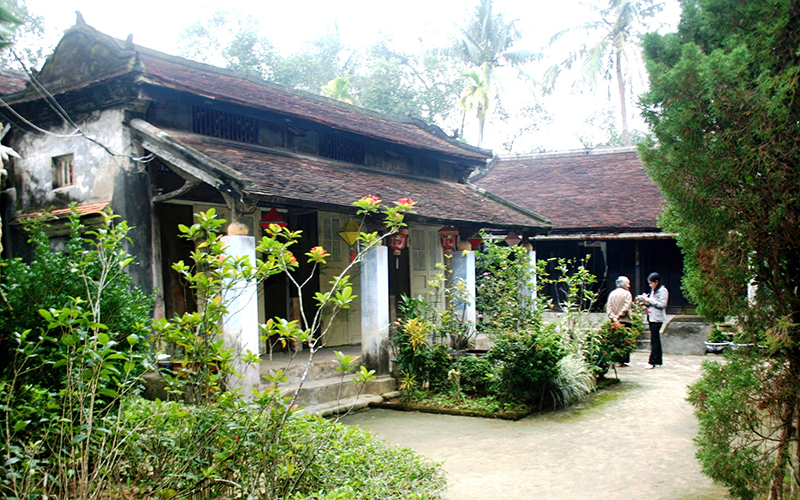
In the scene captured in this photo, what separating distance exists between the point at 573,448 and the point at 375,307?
353 cm

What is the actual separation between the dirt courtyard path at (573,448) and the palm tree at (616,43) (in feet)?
70.1

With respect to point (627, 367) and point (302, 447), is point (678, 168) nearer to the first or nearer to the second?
point (302, 447)

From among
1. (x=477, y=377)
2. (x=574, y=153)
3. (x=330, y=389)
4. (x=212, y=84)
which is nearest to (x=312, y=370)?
(x=330, y=389)

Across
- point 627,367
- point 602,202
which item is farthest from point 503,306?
point 602,202

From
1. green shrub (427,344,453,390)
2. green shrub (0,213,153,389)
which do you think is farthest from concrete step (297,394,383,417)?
green shrub (0,213,153,389)

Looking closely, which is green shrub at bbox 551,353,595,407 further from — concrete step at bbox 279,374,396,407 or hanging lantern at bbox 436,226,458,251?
hanging lantern at bbox 436,226,458,251

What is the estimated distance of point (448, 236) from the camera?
37.6 feet

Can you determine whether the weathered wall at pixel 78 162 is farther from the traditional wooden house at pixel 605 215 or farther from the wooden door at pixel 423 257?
the traditional wooden house at pixel 605 215

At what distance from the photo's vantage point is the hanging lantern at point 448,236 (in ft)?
37.4

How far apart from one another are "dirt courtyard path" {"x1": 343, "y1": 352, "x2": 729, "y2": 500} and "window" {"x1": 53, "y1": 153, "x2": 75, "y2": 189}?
4.84 meters

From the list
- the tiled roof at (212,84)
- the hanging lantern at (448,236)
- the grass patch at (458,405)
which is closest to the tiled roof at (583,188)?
the tiled roof at (212,84)

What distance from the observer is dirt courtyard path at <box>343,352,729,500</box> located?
5211 mm

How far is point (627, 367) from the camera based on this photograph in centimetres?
1171

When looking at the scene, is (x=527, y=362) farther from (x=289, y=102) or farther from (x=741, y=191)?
(x=289, y=102)
